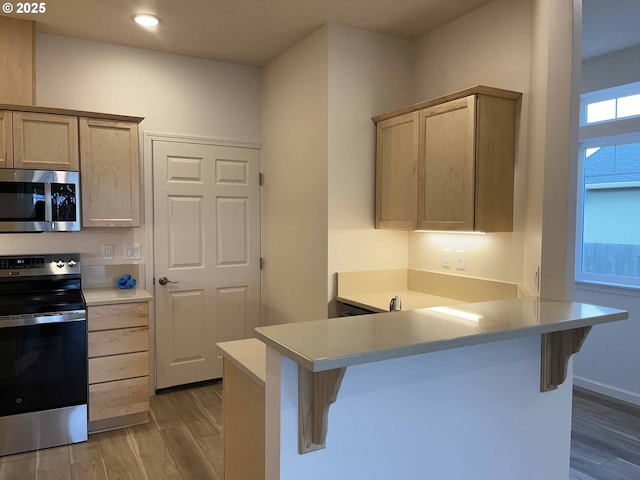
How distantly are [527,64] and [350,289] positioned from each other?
1738 mm

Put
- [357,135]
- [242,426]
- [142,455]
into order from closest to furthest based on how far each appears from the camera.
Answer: [242,426] < [142,455] < [357,135]

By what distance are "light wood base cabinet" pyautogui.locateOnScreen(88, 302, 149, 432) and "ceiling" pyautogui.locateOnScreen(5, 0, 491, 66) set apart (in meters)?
1.88

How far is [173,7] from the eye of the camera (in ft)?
9.62

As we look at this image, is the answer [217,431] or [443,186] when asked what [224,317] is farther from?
[443,186]

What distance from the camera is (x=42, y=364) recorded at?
112 inches

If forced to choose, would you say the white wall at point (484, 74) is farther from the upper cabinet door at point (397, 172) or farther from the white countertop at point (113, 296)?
the white countertop at point (113, 296)

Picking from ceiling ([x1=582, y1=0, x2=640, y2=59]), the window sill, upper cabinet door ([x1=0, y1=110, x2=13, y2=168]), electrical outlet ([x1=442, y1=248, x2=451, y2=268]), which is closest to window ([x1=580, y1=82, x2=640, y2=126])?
ceiling ([x1=582, y1=0, x2=640, y2=59])

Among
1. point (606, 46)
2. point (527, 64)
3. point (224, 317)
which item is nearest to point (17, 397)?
point (224, 317)

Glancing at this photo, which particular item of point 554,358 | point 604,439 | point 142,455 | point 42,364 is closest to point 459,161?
point 554,358

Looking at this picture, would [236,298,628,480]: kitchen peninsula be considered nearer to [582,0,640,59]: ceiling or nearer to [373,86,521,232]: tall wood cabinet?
[373,86,521,232]: tall wood cabinet

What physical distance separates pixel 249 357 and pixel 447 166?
167 cm

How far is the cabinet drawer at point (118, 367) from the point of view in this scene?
119 inches

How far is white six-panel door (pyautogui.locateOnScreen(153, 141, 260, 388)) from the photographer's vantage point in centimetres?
380

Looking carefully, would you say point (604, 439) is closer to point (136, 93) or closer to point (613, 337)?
point (613, 337)
